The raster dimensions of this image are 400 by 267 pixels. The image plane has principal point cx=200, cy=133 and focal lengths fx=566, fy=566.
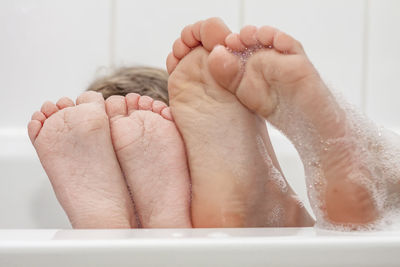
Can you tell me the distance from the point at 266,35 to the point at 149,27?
2.47 ft

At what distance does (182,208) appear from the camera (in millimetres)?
771

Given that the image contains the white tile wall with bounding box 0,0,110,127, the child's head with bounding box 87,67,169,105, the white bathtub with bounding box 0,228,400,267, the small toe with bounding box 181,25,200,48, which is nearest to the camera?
the white bathtub with bounding box 0,228,400,267

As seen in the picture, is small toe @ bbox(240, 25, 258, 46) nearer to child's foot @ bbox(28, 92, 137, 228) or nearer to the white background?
child's foot @ bbox(28, 92, 137, 228)

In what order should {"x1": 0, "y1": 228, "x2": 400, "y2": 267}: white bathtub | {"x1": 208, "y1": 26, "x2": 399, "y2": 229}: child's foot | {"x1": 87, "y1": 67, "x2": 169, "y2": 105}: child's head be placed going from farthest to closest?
{"x1": 87, "y1": 67, "x2": 169, "y2": 105}: child's head < {"x1": 208, "y1": 26, "x2": 399, "y2": 229}: child's foot < {"x1": 0, "y1": 228, "x2": 400, "y2": 267}: white bathtub

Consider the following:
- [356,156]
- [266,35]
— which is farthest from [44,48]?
[356,156]

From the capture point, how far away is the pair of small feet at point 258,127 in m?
0.69

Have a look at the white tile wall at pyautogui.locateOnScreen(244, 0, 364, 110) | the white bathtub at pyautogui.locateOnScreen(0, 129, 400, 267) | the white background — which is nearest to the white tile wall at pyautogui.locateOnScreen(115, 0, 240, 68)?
the white background

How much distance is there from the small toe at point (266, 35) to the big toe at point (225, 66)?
0.14 ft

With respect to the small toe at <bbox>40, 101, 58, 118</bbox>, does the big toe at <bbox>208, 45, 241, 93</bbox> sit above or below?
above

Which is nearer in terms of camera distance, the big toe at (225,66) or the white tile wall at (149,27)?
the big toe at (225,66)

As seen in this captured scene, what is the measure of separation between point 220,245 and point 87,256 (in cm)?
10

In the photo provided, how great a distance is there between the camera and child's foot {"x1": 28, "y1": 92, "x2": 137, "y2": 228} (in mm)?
749

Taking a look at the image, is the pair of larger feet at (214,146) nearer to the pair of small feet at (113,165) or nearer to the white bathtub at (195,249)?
the pair of small feet at (113,165)

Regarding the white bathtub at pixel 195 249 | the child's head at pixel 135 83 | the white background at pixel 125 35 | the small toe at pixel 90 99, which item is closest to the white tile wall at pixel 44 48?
the white background at pixel 125 35
